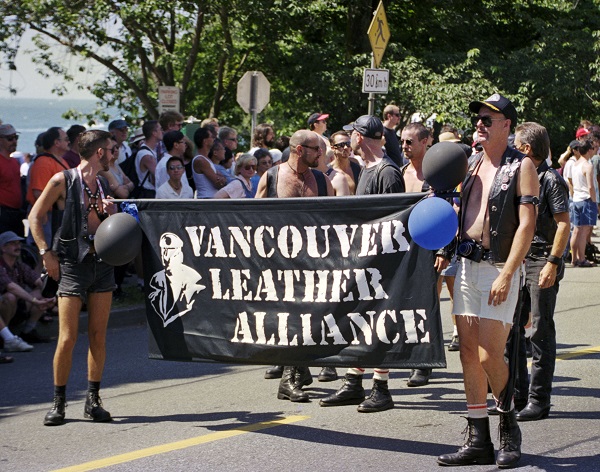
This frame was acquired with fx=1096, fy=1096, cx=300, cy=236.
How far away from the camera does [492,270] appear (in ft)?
19.9

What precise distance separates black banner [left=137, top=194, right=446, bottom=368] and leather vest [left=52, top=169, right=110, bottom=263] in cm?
43

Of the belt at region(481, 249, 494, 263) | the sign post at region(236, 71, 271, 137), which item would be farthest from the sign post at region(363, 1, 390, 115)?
the belt at region(481, 249, 494, 263)

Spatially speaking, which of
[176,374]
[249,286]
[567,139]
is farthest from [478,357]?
[567,139]

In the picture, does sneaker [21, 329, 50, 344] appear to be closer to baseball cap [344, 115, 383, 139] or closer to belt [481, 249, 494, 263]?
baseball cap [344, 115, 383, 139]

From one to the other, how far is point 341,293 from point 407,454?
101 cm

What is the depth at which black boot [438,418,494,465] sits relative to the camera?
6.07m

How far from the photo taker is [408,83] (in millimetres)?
23469

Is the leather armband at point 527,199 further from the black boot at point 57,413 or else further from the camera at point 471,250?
the black boot at point 57,413

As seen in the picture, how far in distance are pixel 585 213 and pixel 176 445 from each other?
11.1 metres

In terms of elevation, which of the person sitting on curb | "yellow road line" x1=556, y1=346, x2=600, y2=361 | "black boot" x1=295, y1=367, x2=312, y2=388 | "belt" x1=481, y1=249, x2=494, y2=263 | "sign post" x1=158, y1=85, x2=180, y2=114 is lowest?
"yellow road line" x1=556, y1=346, x2=600, y2=361

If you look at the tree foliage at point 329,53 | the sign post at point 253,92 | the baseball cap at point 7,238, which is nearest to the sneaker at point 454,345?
the baseball cap at point 7,238

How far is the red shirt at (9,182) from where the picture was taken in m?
11.7

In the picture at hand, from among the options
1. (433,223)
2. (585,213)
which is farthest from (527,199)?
(585,213)

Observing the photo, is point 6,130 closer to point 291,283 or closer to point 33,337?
point 33,337
